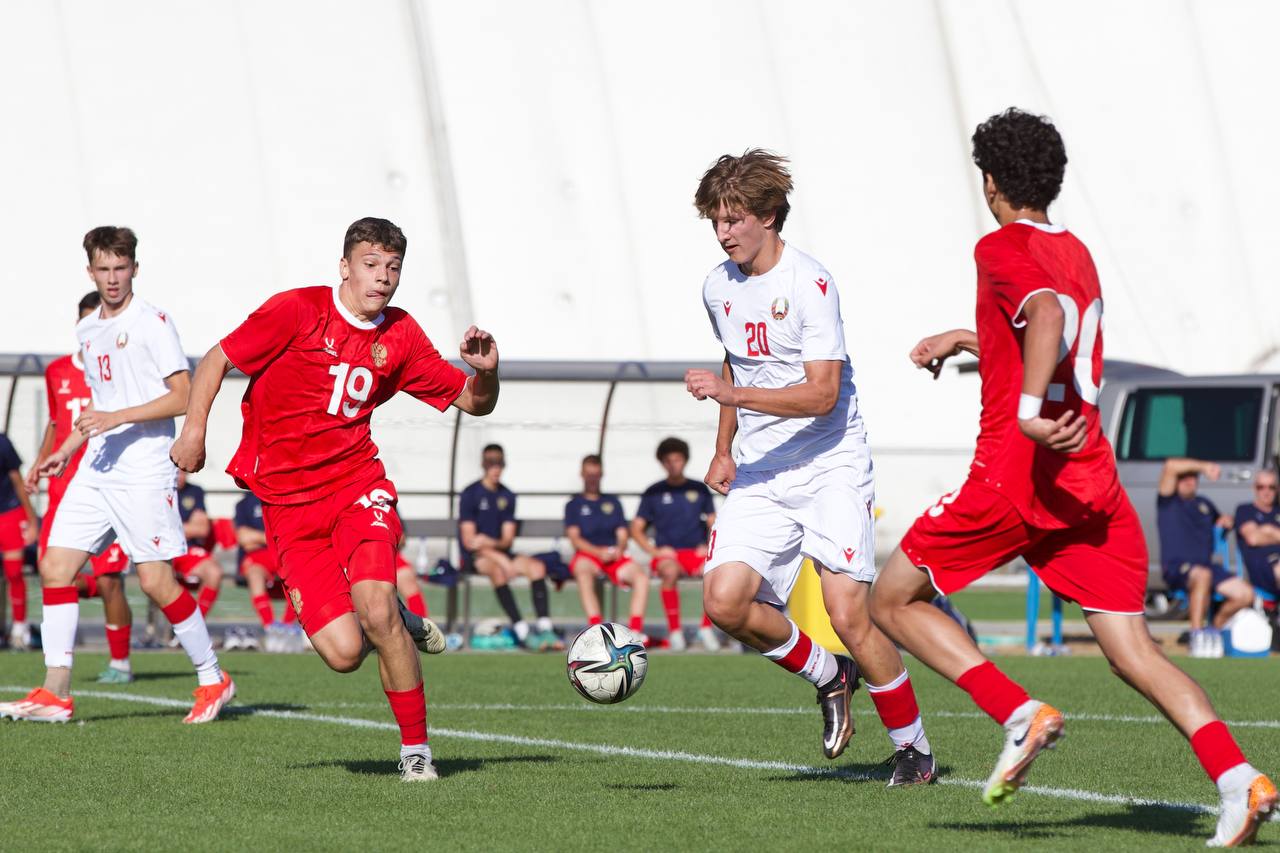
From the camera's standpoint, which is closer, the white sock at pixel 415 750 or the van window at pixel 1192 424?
the white sock at pixel 415 750

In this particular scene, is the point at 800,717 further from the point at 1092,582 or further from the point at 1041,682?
the point at 1092,582

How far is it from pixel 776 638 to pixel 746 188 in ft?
5.23

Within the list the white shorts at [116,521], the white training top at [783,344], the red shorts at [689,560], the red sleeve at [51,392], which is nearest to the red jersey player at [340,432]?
the white training top at [783,344]

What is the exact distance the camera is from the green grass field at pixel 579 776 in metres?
5.11

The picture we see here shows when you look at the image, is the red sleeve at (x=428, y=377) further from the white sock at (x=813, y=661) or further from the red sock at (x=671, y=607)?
the red sock at (x=671, y=607)

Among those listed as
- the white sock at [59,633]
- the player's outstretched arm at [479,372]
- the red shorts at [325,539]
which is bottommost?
the white sock at [59,633]

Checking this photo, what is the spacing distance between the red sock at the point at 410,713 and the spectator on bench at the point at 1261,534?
31.4 ft

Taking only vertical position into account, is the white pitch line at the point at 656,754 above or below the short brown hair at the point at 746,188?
below

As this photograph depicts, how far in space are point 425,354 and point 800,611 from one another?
6.68 meters

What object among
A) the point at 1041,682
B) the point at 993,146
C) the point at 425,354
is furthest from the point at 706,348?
the point at 993,146

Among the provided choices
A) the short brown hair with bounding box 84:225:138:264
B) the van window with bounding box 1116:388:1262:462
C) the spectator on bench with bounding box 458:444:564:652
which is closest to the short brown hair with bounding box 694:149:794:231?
the short brown hair with bounding box 84:225:138:264

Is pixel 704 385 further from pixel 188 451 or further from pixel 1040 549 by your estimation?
pixel 188 451

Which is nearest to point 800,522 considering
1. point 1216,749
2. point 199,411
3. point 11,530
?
point 1216,749

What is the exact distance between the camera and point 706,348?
26984mm
